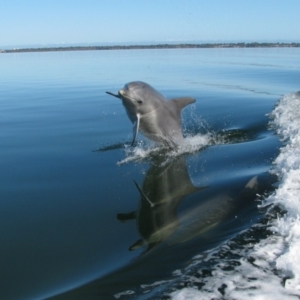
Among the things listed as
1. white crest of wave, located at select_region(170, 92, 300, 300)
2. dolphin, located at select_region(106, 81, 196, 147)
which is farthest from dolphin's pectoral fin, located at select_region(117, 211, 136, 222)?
dolphin, located at select_region(106, 81, 196, 147)

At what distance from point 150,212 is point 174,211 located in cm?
43

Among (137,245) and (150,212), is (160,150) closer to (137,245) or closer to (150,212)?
(150,212)

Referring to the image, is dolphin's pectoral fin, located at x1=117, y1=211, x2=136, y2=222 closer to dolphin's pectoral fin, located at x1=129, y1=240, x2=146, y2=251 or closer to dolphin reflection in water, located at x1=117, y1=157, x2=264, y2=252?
dolphin reflection in water, located at x1=117, y1=157, x2=264, y2=252

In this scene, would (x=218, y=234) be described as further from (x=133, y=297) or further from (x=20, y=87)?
(x=20, y=87)

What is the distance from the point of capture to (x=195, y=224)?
6797 mm

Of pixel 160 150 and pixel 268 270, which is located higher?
pixel 160 150

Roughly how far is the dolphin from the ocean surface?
0.42m

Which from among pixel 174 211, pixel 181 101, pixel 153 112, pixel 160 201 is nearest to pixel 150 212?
pixel 174 211

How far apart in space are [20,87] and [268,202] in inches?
981

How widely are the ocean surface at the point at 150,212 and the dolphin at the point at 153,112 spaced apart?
421 millimetres

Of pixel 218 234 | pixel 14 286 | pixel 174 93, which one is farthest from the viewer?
pixel 174 93

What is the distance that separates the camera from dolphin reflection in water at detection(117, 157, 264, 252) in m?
6.52

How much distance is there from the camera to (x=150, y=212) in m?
7.48

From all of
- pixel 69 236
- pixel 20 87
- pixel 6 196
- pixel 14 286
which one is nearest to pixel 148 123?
pixel 6 196
